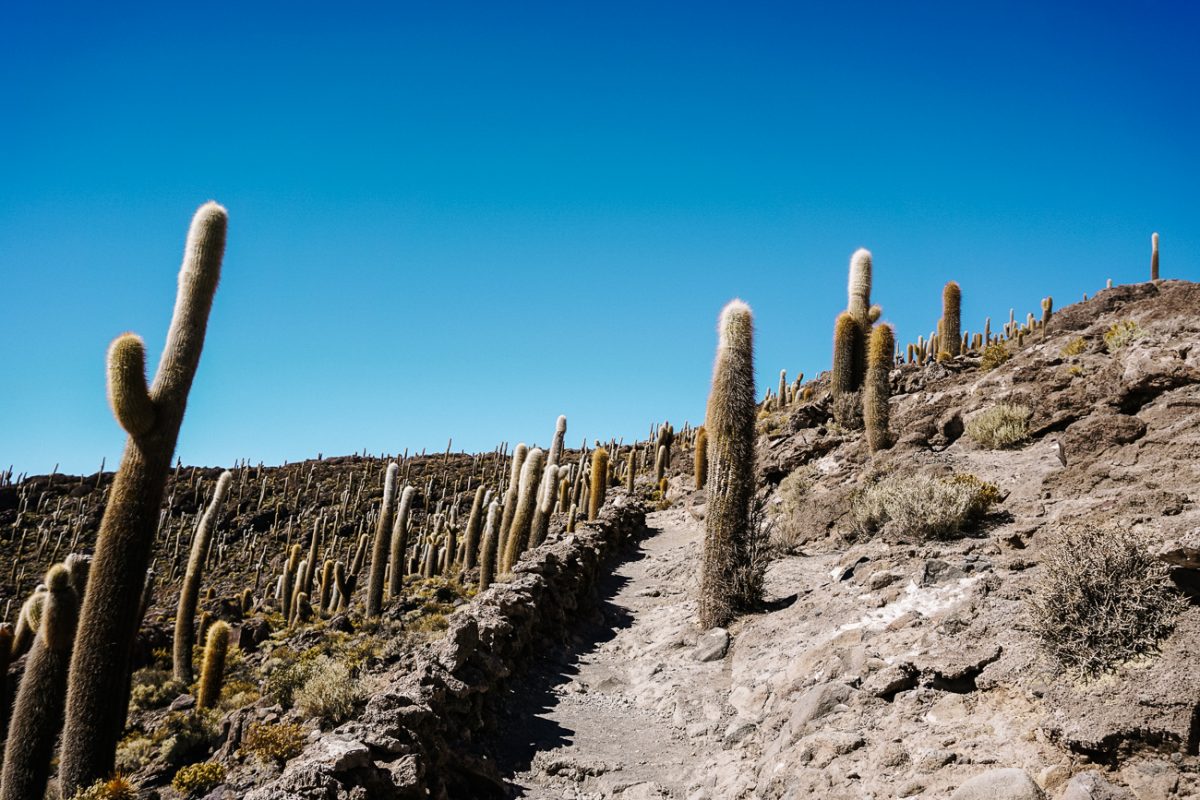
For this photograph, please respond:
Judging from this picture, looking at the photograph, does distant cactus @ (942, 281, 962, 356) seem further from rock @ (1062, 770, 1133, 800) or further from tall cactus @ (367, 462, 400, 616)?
rock @ (1062, 770, 1133, 800)

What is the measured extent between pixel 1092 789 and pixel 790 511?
11893 mm

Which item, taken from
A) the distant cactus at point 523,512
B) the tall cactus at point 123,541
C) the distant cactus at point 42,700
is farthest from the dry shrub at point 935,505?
the distant cactus at point 42,700

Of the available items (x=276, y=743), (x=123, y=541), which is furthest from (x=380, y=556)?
(x=276, y=743)

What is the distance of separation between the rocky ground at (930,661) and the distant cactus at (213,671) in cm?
811

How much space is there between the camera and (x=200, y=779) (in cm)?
899

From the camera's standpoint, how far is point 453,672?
8.07 metres

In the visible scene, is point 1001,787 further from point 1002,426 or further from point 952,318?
point 952,318

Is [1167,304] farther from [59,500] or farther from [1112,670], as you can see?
[59,500]

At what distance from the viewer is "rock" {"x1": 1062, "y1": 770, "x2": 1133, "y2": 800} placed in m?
4.32

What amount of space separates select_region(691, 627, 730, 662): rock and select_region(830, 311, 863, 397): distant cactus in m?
11.1

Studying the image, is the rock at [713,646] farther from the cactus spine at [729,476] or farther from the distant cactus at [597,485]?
the distant cactus at [597,485]

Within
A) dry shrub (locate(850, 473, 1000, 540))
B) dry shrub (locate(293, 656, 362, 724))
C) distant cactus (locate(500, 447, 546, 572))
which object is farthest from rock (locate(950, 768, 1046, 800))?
distant cactus (locate(500, 447, 546, 572))

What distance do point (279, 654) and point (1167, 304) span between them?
20.7 meters

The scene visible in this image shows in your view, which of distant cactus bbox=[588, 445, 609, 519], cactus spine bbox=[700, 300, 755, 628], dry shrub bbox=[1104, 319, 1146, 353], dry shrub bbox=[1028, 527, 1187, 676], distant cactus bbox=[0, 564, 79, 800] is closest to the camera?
dry shrub bbox=[1028, 527, 1187, 676]
